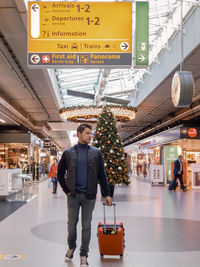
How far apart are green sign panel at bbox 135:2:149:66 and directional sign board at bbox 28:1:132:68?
627 mm

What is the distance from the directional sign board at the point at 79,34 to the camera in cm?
662

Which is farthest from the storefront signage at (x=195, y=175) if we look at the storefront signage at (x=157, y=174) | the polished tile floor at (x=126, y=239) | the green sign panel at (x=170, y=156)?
the polished tile floor at (x=126, y=239)

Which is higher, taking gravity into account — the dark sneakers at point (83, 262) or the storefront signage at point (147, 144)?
the storefront signage at point (147, 144)

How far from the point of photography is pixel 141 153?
106 ft

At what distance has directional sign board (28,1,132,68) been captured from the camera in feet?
21.7

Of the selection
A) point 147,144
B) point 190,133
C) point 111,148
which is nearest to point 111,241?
point 111,148

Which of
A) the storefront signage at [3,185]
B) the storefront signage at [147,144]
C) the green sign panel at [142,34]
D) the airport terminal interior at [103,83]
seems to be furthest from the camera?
the storefront signage at [147,144]

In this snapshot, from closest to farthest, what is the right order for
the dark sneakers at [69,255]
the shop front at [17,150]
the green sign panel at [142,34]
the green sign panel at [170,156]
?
1. the dark sneakers at [69,255]
2. the green sign panel at [142,34]
3. the green sign panel at [170,156]
4. the shop front at [17,150]

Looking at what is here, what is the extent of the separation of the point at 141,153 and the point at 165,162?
977 cm

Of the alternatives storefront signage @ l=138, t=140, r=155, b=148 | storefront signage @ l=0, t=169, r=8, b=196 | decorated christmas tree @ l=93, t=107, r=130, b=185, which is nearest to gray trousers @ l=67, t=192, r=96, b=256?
decorated christmas tree @ l=93, t=107, r=130, b=185

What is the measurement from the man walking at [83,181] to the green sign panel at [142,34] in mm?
3349

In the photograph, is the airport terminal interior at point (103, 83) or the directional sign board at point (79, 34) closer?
the airport terminal interior at point (103, 83)

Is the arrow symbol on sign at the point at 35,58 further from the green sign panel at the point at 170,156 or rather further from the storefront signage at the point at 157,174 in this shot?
the green sign panel at the point at 170,156

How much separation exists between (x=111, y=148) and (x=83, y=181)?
9353mm
